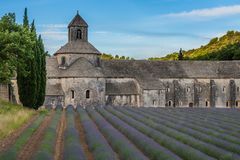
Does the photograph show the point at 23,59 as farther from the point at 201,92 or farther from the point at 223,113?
the point at 201,92

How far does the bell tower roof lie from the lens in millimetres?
54566

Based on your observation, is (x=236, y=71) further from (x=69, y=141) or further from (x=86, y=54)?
(x=69, y=141)

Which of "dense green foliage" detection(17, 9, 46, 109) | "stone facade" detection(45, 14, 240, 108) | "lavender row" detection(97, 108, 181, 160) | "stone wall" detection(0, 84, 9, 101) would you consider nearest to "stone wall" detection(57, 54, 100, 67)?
"stone facade" detection(45, 14, 240, 108)

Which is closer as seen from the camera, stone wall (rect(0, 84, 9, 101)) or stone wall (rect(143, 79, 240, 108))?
stone wall (rect(0, 84, 9, 101))

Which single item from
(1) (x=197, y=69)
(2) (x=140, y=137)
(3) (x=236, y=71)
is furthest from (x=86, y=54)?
(2) (x=140, y=137)

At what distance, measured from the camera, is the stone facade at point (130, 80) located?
51062 millimetres

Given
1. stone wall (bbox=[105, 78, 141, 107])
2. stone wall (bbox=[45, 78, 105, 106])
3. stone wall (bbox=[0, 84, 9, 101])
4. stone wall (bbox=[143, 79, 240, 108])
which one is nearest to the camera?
stone wall (bbox=[0, 84, 9, 101])

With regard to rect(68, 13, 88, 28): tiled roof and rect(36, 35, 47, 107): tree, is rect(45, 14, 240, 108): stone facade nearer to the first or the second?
rect(68, 13, 88, 28): tiled roof

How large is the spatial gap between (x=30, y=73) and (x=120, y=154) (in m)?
22.7

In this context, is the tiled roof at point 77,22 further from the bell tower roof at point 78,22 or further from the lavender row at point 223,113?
the lavender row at point 223,113

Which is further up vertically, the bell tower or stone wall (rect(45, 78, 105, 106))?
the bell tower

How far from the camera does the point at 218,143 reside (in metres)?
16.8

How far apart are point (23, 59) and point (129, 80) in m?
25.5

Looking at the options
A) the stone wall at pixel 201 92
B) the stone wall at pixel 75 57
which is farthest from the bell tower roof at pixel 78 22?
the stone wall at pixel 201 92
